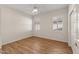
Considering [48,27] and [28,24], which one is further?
[48,27]

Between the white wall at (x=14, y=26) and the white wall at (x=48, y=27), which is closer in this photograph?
the white wall at (x=14, y=26)

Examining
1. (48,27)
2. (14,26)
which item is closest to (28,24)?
(14,26)

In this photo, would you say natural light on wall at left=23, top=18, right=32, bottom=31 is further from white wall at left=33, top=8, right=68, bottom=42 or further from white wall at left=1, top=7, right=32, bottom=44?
white wall at left=33, top=8, right=68, bottom=42

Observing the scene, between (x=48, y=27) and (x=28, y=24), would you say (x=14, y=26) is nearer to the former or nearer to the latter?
(x=28, y=24)

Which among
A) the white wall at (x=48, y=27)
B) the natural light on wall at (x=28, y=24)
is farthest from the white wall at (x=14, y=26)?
the white wall at (x=48, y=27)

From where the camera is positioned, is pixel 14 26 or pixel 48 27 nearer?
pixel 14 26

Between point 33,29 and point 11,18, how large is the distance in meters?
0.36

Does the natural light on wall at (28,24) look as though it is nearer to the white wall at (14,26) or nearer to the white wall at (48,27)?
the white wall at (14,26)

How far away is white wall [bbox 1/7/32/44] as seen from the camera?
40.3 inches

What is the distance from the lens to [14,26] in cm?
110

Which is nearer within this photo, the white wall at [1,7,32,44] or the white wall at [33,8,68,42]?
the white wall at [1,7,32,44]

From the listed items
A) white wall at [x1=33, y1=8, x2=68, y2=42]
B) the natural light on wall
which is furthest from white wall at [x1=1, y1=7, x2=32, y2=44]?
white wall at [x1=33, y1=8, x2=68, y2=42]

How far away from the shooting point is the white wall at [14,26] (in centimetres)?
102

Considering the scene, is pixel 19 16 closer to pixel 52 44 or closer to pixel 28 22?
pixel 28 22
